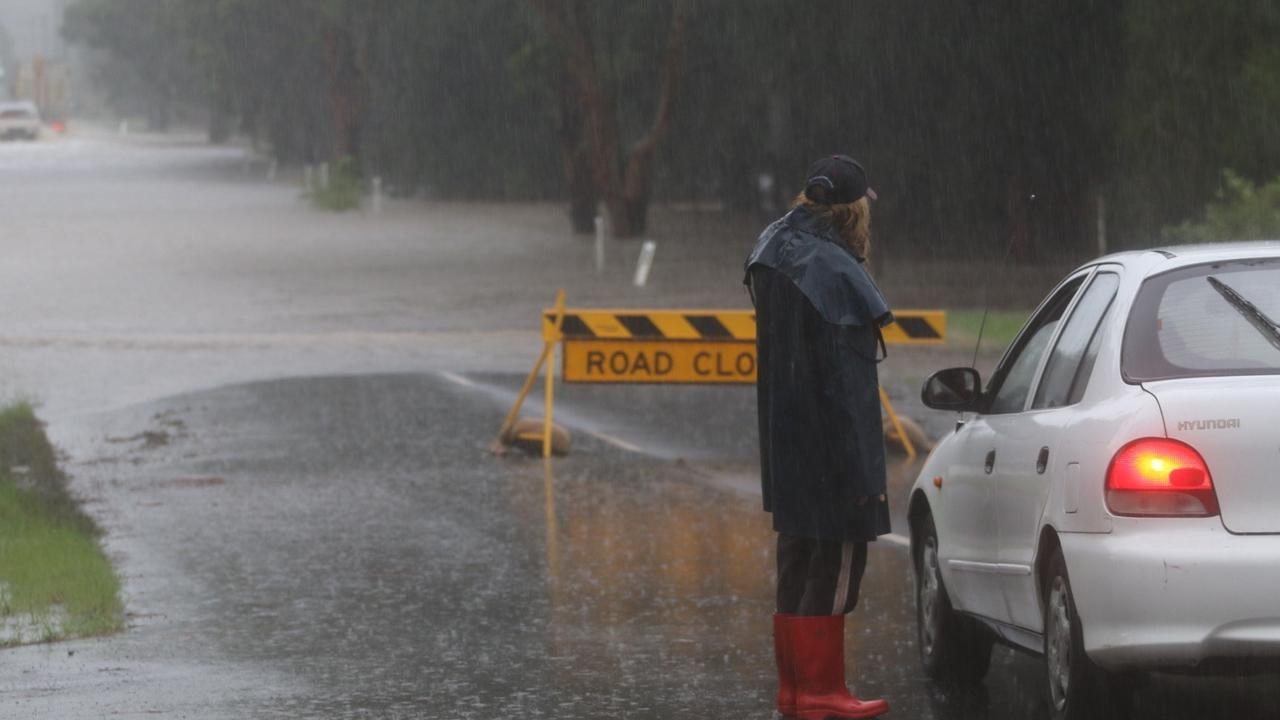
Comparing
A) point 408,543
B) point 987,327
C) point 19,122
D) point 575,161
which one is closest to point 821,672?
point 408,543

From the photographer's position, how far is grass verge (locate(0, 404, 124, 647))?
29.4ft

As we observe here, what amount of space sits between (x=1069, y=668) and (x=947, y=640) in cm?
149

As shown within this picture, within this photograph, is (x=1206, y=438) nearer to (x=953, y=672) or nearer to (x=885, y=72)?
(x=953, y=672)

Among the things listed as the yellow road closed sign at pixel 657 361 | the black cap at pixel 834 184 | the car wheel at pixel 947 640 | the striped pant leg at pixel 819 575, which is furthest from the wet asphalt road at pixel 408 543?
the black cap at pixel 834 184

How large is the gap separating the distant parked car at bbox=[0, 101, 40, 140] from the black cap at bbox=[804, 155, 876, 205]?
3944 inches

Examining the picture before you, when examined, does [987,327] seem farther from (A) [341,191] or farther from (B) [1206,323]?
(A) [341,191]

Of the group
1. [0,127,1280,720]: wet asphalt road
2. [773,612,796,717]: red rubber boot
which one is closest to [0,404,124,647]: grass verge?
[0,127,1280,720]: wet asphalt road

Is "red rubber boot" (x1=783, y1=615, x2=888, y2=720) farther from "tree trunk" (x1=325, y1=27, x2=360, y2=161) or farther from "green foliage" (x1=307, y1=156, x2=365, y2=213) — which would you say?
"tree trunk" (x1=325, y1=27, x2=360, y2=161)

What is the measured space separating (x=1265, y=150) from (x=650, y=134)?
19.2m

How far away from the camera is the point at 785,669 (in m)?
6.96

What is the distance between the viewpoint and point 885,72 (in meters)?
37.0

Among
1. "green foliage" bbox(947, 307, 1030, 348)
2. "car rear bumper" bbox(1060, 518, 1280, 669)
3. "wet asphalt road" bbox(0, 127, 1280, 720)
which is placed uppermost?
"car rear bumper" bbox(1060, 518, 1280, 669)

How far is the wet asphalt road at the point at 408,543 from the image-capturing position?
24.7ft

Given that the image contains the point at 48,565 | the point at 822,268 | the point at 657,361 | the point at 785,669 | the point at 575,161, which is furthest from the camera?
the point at 575,161
